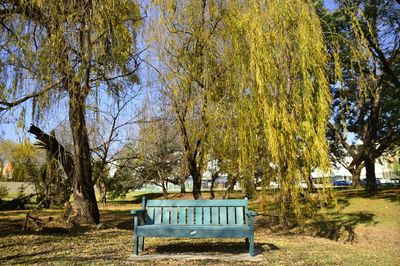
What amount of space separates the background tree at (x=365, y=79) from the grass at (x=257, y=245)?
222 cm

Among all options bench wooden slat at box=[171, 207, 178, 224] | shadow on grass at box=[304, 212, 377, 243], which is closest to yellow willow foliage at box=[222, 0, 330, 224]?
bench wooden slat at box=[171, 207, 178, 224]

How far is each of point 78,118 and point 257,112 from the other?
9.96 feet

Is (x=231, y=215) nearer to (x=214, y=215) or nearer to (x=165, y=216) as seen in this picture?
(x=214, y=215)

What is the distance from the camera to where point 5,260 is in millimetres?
4445

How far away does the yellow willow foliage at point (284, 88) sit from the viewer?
5.76 m

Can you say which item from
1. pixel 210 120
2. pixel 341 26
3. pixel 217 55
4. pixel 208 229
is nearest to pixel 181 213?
pixel 208 229

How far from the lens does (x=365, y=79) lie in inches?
278

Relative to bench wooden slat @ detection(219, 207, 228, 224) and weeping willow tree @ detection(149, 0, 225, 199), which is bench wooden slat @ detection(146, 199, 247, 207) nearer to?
bench wooden slat @ detection(219, 207, 228, 224)

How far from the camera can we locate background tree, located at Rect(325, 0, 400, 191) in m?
6.59

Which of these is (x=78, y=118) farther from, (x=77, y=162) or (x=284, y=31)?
(x=284, y=31)

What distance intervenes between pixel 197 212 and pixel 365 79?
173 inches

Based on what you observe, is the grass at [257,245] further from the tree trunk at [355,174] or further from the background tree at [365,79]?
the tree trunk at [355,174]

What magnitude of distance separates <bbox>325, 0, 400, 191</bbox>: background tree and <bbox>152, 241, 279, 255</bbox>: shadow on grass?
265cm

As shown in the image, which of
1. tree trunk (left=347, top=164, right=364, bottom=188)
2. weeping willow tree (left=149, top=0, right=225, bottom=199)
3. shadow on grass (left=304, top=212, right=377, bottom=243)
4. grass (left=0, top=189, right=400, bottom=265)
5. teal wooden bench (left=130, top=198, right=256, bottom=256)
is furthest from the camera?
tree trunk (left=347, top=164, right=364, bottom=188)
